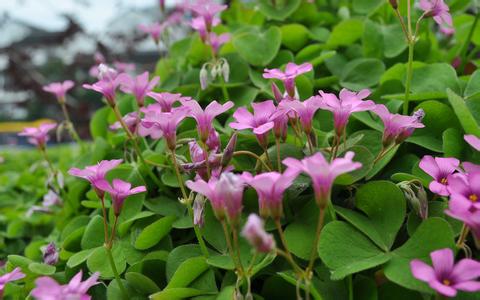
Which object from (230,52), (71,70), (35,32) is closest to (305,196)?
(230,52)

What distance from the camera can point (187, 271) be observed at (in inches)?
25.9

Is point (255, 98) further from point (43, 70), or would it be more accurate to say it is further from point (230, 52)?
point (43, 70)

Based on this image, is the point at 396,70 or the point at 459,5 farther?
the point at 459,5

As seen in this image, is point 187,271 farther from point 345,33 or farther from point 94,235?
point 345,33

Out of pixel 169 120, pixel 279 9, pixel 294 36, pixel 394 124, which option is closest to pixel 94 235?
pixel 169 120

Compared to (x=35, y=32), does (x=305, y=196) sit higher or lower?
higher

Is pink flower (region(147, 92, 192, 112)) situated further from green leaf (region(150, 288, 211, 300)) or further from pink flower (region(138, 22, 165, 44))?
pink flower (region(138, 22, 165, 44))

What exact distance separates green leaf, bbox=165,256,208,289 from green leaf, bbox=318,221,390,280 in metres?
0.18

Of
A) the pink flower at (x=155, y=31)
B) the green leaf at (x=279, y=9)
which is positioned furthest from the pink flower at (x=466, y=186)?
the pink flower at (x=155, y=31)

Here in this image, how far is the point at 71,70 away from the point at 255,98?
164 inches

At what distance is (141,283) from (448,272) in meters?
0.42

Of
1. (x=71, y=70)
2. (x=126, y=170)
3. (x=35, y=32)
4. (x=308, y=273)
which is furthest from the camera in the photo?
(x=35, y=32)

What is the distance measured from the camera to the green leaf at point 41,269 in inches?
30.7

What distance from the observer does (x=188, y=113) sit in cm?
68
